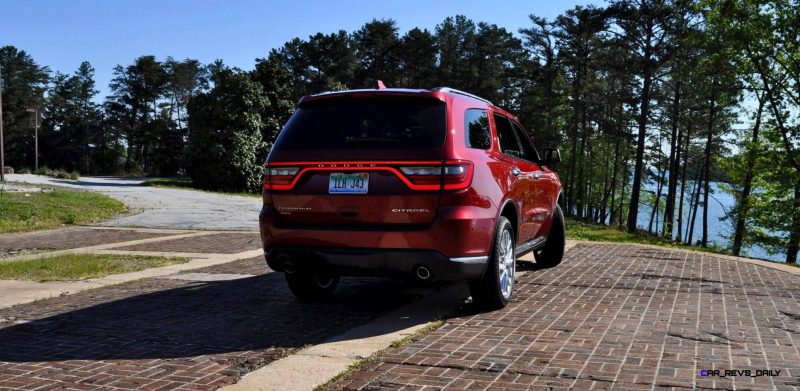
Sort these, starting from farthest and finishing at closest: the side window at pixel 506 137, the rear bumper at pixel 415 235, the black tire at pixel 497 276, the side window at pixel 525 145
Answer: the side window at pixel 525 145 < the side window at pixel 506 137 < the black tire at pixel 497 276 < the rear bumper at pixel 415 235

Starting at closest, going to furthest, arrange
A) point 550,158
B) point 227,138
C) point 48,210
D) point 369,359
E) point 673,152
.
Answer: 1. point 369,359
2. point 550,158
3. point 48,210
4. point 227,138
5. point 673,152

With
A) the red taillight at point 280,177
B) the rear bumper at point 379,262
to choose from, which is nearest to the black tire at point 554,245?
the rear bumper at point 379,262

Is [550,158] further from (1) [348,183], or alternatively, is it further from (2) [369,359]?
(2) [369,359]

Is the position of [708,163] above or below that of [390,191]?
above

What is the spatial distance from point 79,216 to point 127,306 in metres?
12.0

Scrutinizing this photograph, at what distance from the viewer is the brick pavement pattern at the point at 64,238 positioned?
1071cm

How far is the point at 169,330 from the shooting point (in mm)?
4699

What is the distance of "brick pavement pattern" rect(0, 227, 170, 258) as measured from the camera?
422 inches

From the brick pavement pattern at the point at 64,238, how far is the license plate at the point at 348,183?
7.41 m

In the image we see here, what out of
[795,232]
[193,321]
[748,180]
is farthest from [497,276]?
[748,180]

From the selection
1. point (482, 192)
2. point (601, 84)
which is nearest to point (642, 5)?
point (601, 84)

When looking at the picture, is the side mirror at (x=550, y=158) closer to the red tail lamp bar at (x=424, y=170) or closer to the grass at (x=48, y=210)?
the red tail lamp bar at (x=424, y=170)

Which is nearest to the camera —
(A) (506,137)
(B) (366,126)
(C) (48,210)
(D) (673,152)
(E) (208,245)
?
(B) (366,126)

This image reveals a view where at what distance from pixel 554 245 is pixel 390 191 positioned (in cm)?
425
